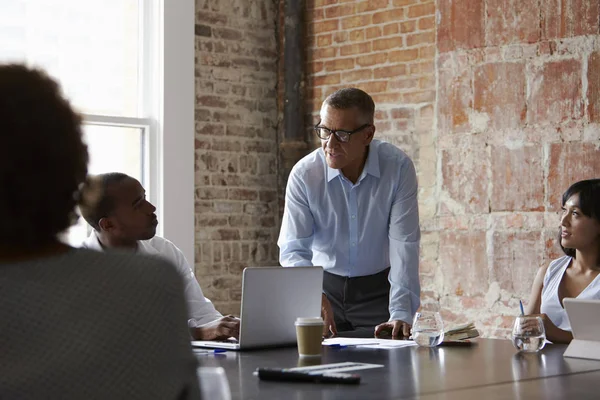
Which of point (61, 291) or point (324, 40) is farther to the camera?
point (324, 40)

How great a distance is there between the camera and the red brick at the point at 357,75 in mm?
6055

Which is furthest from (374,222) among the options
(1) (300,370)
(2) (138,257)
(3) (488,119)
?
(2) (138,257)

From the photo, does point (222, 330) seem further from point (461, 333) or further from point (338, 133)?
point (338, 133)

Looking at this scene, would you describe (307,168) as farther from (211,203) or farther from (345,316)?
(211,203)

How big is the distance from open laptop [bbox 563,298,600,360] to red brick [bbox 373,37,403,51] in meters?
3.19

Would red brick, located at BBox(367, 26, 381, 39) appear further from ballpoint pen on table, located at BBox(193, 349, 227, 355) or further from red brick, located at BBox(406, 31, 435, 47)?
ballpoint pen on table, located at BBox(193, 349, 227, 355)

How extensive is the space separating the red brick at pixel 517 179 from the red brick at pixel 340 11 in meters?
1.49

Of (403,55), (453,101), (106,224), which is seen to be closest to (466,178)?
(453,101)

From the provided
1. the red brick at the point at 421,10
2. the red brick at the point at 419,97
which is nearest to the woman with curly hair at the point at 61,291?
the red brick at the point at 419,97

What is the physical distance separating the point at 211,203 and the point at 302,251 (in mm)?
2134

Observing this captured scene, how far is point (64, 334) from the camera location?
1332 millimetres

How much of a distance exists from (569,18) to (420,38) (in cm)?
104

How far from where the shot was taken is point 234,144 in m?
6.34

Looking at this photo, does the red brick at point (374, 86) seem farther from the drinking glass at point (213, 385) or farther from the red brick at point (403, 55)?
the drinking glass at point (213, 385)
